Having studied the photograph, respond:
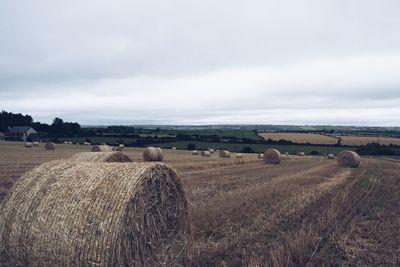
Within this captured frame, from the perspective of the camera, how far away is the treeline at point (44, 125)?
71.9 m

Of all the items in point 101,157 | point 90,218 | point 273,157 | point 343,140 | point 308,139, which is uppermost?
point 101,157

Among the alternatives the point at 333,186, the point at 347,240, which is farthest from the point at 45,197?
the point at 333,186

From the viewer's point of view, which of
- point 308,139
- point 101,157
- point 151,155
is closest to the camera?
point 101,157

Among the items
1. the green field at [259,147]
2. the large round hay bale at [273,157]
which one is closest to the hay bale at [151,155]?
the large round hay bale at [273,157]

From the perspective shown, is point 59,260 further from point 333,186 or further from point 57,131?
point 57,131

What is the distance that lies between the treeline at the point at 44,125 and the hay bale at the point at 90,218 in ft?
203

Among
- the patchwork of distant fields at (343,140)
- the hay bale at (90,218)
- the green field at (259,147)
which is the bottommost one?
the green field at (259,147)

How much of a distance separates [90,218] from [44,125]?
3213 inches

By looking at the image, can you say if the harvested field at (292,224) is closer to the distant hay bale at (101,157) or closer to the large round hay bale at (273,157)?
the distant hay bale at (101,157)


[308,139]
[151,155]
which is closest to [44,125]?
[308,139]

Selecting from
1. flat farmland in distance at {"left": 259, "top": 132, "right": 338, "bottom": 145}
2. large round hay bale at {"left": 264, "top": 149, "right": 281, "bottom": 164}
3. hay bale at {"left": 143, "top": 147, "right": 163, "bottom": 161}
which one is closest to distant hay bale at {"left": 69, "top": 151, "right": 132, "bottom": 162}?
hay bale at {"left": 143, "top": 147, "right": 163, "bottom": 161}

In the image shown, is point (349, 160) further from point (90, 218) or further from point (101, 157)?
point (90, 218)

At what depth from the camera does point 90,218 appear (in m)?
5.98

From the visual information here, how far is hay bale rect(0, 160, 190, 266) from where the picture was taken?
588 cm
